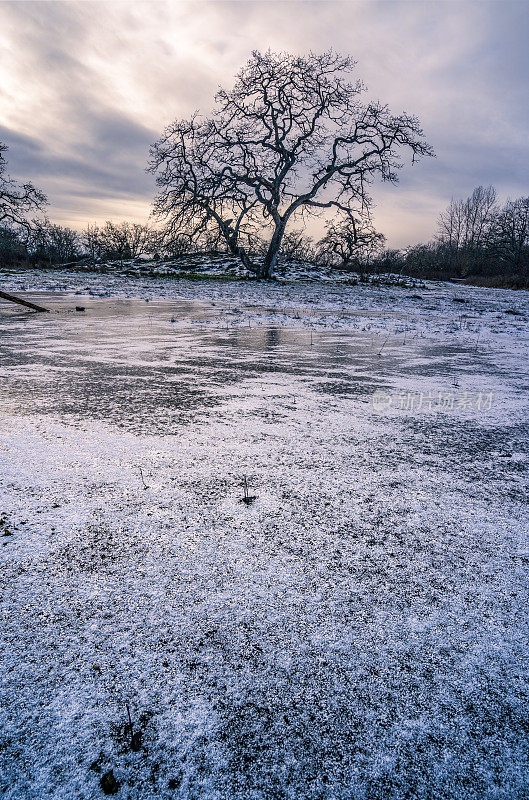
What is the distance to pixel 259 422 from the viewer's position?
2.14 metres

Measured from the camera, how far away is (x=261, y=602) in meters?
→ 0.97

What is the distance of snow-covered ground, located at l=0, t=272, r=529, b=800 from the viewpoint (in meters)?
0.66

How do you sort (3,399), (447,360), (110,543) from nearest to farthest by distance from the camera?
(110,543) < (3,399) < (447,360)

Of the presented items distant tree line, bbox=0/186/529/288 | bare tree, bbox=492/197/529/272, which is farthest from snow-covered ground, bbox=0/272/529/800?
bare tree, bbox=492/197/529/272

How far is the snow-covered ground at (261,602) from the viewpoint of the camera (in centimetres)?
66

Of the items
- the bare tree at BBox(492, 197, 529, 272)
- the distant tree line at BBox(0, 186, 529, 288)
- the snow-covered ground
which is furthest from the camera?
the bare tree at BBox(492, 197, 529, 272)

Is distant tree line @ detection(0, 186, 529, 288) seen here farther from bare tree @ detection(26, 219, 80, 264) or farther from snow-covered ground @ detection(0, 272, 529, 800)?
snow-covered ground @ detection(0, 272, 529, 800)

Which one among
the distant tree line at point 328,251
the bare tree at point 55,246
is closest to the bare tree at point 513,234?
the distant tree line at point 328,251

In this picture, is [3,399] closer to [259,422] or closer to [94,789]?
[259,422]

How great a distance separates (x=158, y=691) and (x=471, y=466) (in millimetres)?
1421

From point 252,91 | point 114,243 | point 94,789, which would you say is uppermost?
point 252,91

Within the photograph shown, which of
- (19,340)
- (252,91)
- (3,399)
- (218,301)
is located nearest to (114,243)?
(252,91)

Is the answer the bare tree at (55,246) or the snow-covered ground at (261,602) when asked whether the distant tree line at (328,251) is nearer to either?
the bare tree at (55,246)

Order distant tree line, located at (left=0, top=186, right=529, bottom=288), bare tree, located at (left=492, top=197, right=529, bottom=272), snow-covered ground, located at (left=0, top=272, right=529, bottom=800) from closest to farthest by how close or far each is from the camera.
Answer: snow-covered ground, located at (left=0, top=272, right=529, bottom=800) → distant tree line, located at (left=0, top=186, right=529, bottom=288) → bare tree, located at (left=492, top=197, right=529, bottom=272)
